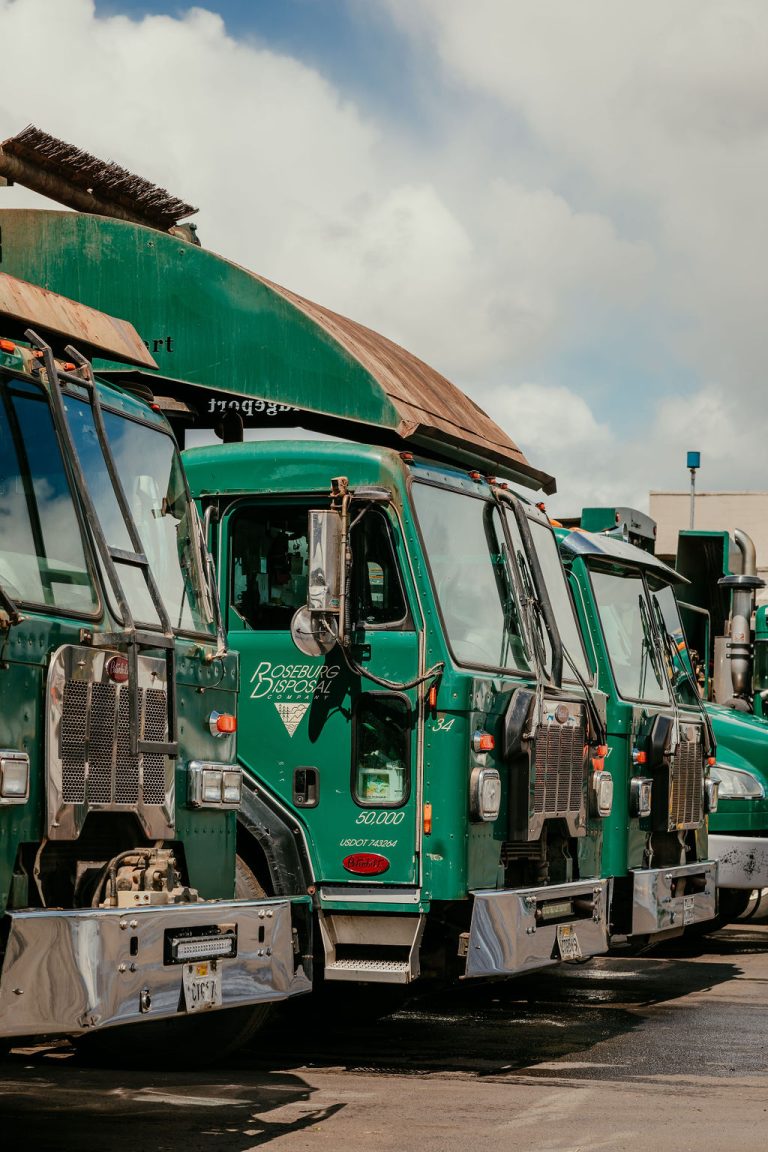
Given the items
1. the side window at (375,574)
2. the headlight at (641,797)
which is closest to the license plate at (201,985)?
the side window at (375,574)

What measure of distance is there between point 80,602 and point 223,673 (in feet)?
3.79

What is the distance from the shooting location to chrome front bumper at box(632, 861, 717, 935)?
34.6 ft

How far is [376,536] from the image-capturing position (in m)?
8.63

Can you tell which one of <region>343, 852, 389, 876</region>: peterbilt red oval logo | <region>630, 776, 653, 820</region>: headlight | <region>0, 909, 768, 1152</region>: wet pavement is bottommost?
<region>0, 909, 768, 1152</region>: wet pavement

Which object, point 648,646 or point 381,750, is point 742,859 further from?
point 381,750

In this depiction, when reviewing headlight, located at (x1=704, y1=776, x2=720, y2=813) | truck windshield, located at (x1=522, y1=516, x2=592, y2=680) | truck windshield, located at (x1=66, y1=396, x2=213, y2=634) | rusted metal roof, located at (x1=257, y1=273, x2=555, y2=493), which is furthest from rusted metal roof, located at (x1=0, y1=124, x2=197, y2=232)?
headlight, located at (x1=704, y1=776, x2=720, y2=813)

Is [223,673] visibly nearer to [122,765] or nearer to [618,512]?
[122,765]

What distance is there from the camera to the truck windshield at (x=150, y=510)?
6.64m

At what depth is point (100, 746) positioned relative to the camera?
614 centimetres

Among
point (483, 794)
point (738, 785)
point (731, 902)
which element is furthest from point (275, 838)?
point (731, 902)

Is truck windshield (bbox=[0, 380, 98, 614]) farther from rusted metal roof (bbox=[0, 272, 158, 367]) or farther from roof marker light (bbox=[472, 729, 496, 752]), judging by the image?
roof marker light (bbox=[472, 729, 496, 752])

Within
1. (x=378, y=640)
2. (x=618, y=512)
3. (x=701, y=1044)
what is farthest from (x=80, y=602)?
(x=618, y=512)

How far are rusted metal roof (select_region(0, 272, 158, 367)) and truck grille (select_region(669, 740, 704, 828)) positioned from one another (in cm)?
552

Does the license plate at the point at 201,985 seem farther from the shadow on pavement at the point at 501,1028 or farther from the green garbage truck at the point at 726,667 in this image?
the green garbage truck at the point at 726,667
